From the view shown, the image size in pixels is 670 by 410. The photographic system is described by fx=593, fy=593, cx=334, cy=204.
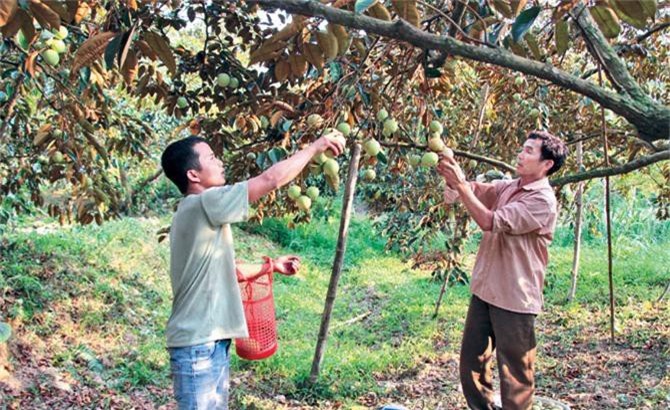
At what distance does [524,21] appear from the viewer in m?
1.14

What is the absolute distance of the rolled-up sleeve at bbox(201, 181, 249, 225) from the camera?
1567 mm

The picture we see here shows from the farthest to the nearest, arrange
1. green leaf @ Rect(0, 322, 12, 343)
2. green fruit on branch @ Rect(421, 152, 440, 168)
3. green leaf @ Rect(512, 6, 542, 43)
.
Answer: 1. green fruit on branch @ Rect(421, 152, 440, 168)
2. green leaf @ Rect(512, 6, 542, 43)
3. green leaf @ Rect(0, 322, 12, 343)

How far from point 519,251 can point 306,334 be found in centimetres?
289

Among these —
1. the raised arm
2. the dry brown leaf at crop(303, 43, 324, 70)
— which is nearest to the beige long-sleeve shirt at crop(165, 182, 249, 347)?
the raised arm

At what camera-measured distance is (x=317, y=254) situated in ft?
26.3

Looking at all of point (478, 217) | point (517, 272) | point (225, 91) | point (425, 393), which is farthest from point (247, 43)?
point (425, 393)

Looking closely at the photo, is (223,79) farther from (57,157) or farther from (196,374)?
(196,374)

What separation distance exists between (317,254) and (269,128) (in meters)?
A: 5.86

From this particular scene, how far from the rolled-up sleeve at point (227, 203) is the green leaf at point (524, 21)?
0.77m

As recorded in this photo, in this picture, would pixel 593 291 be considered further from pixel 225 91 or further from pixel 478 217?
pixel 225 91

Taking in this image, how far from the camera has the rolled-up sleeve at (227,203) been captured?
5.14 ft

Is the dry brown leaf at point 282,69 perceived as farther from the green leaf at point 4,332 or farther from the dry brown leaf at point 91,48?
the green leaf at point 4,332

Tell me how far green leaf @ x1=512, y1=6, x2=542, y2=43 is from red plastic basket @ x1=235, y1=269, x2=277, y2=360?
128 centimetres

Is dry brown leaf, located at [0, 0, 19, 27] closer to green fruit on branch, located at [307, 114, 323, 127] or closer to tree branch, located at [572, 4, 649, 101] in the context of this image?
green fruit on branch, located at [307, 114, 323, 127]
